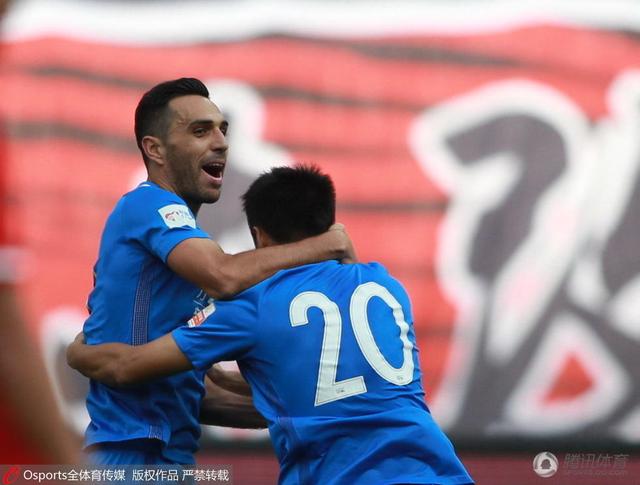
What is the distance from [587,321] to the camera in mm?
6223

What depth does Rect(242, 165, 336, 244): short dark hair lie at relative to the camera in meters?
3.28

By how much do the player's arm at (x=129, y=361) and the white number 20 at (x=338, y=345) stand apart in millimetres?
385

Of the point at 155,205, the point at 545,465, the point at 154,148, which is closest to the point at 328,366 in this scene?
the point at 155,205

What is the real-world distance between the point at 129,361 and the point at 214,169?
815 mm

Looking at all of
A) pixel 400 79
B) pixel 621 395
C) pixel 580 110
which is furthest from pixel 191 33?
pixel 621 395

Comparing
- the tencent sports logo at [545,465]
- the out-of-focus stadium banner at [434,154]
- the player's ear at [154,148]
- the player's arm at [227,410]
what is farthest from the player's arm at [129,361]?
the tencent sports logo at [545,465]

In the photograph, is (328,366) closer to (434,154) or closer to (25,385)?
(25,385)

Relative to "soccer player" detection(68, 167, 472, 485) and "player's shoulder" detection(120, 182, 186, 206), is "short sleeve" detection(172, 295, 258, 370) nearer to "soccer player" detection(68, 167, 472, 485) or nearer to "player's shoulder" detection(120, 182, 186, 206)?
"soccer player" detection(68, 167, 472, 485)

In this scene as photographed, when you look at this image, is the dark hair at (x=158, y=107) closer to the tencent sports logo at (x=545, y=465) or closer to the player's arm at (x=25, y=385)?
the player's arm at (x=25, y=385)

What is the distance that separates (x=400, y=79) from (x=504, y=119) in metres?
0.65

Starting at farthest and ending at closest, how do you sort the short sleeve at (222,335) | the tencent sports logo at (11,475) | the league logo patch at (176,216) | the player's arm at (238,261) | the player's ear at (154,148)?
the player's ear at (154,148), the league logo patch at (176,216), the player's arm at (238,261), the short sleeve at (222,335), the tencent sports logo at (11,475)

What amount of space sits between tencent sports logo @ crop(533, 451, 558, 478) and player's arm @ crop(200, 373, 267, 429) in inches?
104

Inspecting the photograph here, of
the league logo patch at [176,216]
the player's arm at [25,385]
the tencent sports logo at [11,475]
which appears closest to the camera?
the player's arm at [25,385]

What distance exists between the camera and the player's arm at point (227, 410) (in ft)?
12.4
